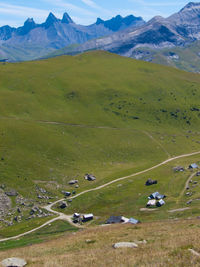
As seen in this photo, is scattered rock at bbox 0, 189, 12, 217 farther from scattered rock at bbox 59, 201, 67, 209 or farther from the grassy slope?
scattered rock at bbox 59, 201, 67, 209

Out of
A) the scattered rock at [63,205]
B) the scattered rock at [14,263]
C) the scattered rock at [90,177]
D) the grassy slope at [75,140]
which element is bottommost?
the scattered rock at [14,263]

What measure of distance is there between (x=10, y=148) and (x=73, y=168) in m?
28.4

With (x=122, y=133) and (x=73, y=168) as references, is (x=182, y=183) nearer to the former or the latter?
(x=73, y=168)

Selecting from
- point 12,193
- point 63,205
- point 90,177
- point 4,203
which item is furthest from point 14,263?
point 90,177

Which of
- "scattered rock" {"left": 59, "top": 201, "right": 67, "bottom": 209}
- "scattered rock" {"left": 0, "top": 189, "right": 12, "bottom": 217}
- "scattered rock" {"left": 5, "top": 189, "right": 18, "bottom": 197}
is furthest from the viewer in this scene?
"scattered rock" {"left": 5, "top": 189, "right": 18, "bottom": 197}

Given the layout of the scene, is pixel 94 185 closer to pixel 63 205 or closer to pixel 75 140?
pixel 63 205

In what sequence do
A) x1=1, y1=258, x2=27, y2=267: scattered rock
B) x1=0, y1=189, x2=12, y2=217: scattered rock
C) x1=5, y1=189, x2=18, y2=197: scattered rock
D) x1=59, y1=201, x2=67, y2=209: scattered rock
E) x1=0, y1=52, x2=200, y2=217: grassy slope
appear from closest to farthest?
x1=1, y1=258, x2=27, y2=267: scattered rock → x1=0, y1=189, x2=12, y2=217: scattered rock → x1=59, y1=201, x2=67, y2=209: scattered rock → x1=5, y1=189, x2=18, y2=197: scattered rock → x1=0, y1=52, x2=200, y2=217: grassy slope

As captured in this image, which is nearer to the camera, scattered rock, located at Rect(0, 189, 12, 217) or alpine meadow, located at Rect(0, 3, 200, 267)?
alpine meadow, located at Rect(0, 3, 200, 267)

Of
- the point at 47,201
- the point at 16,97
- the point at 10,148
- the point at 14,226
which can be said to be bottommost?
the point at 14,226

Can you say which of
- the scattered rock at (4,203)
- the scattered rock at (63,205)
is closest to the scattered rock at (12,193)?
the scattered rock at (4,203)

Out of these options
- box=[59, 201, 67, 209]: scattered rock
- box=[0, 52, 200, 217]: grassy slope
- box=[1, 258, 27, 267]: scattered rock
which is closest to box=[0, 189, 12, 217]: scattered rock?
box=[0, 52, 200, 217]: grassy slope

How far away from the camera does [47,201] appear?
Answer: 10381 centimetres

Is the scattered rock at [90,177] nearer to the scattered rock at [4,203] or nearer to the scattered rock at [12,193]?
the scattered rock at [12,193]

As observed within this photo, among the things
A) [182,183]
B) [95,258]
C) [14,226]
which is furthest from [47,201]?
[95,258]
